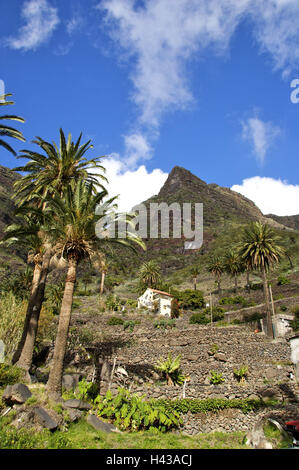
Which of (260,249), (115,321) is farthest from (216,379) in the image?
(115,321)

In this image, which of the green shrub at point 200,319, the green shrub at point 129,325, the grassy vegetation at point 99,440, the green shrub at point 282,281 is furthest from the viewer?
the green shrub at point 282,281

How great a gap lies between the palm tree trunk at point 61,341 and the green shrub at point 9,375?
2.32 metres

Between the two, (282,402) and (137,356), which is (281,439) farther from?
(137,356)

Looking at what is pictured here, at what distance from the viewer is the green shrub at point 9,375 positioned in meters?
14.8

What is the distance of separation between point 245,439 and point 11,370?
11006 mm

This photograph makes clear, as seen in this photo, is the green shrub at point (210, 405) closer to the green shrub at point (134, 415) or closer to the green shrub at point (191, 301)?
the green shrub at point (134, 415)

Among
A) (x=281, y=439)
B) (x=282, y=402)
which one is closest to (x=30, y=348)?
(x=281, y=439)

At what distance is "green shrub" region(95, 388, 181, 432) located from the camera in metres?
14.0

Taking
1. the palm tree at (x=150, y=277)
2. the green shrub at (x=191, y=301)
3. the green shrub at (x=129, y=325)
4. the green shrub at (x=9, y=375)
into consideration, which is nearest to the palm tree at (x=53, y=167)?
the green shrub at (x=9, y=375)

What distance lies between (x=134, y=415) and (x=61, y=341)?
15.0 ft

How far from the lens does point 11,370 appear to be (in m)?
15.7

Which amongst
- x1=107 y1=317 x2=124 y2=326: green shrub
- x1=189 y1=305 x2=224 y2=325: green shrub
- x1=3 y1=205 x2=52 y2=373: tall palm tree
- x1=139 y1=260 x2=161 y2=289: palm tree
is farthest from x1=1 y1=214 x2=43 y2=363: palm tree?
x1=139 y1=260 x2=161 y2=289: palm tree

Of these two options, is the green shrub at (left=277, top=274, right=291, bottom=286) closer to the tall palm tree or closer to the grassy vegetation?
the grassy vegetation
